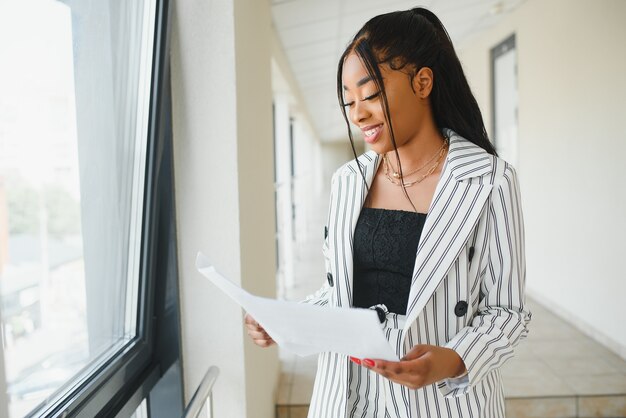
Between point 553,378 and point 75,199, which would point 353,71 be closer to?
point 75,199

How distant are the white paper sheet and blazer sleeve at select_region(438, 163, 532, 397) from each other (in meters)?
0.28

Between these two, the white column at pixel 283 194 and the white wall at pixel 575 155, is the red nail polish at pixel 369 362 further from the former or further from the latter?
the white column at pixel 283 194

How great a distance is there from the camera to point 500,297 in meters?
1.11

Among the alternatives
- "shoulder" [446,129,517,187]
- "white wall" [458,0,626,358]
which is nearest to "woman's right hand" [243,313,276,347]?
"shoulder" [446,129,517,187]

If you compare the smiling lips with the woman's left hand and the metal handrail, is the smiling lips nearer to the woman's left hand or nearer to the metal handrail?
the woman's left hand

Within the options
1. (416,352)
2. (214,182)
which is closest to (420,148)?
(416,352)

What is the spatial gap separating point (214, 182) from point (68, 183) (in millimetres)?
534

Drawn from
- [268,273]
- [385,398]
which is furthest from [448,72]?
[268,273]

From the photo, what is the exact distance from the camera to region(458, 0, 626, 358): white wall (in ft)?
11.1

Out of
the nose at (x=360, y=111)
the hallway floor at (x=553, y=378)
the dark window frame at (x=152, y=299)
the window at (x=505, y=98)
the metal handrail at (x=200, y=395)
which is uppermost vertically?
the window at (x=505, y=98)

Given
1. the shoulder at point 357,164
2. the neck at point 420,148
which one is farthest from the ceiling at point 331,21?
the neck at point 420,148

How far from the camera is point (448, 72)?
119 centimetres

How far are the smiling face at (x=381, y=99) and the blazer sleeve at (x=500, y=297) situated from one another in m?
0.23

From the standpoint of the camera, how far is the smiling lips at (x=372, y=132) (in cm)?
114
